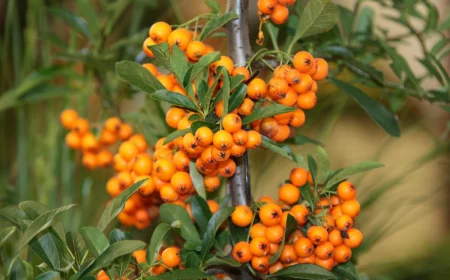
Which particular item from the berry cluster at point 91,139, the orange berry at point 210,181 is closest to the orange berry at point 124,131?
the berry cluster at point 91,139

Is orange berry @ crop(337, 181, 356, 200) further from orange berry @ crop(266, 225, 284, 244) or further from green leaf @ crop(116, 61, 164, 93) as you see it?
green leaf @ crop(116, 61, 164, 93)

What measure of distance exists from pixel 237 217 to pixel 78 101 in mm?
567

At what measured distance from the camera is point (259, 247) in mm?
511

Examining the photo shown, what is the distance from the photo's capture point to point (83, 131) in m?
0.89

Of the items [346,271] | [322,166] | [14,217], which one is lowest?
[346,271]

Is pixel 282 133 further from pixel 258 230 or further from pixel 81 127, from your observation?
pixel 81 127

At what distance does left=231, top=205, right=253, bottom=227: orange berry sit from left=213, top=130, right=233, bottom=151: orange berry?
86 millimetres

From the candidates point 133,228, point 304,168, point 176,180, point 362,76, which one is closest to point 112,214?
point 176,180

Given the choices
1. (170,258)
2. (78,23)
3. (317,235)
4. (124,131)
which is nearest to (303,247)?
(317,235)

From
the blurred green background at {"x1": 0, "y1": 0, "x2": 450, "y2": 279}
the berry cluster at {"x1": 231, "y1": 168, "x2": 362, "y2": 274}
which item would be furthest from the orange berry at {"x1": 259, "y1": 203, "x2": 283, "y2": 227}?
the blurred green background at {"x1": 0, "y1": 0, "x2": 450, "y2": 279}

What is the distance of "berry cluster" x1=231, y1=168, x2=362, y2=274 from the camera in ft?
1.70

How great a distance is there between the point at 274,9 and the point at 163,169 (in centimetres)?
18

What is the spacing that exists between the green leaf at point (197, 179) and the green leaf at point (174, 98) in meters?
0.08

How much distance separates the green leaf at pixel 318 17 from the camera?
53cm
